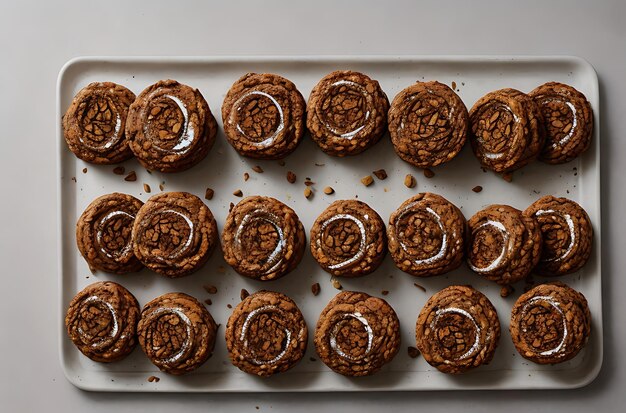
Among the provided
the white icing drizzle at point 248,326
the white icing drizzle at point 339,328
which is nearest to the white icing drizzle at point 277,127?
the white icing drizzle at point 248,326

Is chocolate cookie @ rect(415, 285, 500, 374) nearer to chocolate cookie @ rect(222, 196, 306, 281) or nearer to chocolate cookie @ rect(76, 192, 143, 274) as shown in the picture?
chocolate cookie @ rect(222, 196, 306, 281)

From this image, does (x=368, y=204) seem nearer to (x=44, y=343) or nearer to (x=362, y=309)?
(x=362, y=309)

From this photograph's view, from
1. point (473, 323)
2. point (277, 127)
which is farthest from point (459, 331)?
point (277, 127)

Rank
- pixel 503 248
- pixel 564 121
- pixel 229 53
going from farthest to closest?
pixel 229 53 < pixel 564 121 < pixel 503 248

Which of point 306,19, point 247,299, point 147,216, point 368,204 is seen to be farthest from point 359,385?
point 306,19

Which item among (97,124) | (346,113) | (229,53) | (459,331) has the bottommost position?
(459,331)

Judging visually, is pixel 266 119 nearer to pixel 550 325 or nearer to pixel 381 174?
pixel 381 174

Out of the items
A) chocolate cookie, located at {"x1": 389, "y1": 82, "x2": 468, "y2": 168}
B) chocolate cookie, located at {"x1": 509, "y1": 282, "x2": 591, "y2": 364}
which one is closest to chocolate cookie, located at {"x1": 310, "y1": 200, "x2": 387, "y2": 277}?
chocolate cookie, located at {"x1": 389, "y1": 82, "x2": 468, "y2": 168}
